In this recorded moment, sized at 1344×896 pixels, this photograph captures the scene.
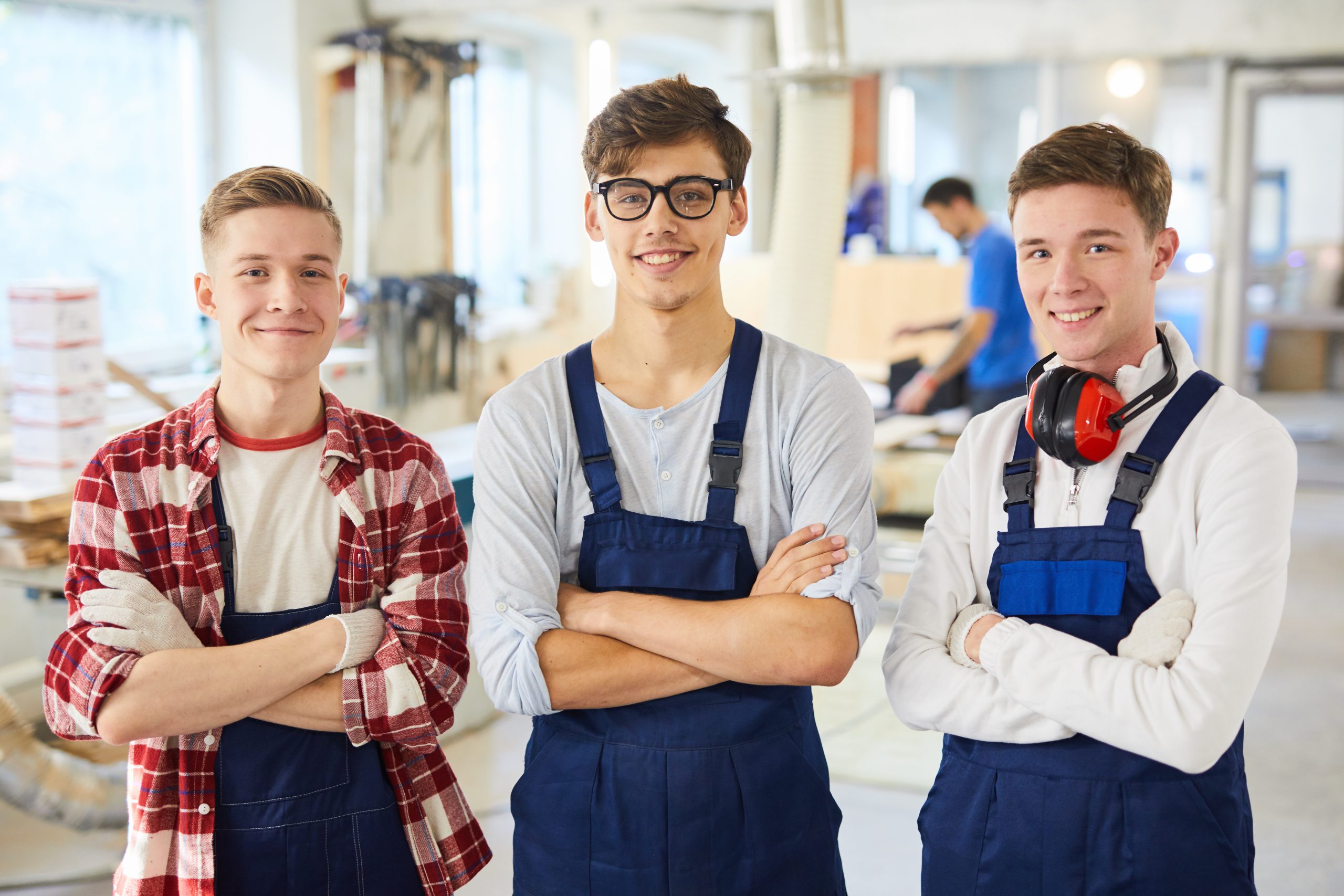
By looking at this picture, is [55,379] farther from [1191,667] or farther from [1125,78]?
[1125,78]

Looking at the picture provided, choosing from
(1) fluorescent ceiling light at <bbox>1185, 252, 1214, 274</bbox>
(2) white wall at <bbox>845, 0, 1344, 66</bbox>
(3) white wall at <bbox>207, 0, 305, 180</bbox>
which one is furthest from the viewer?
(1) fluorescent ceiling light at <bbox>1185, 252, 1214, 274</bbox>

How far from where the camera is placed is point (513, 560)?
5.50 feet

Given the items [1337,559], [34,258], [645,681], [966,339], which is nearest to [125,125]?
[34,258]

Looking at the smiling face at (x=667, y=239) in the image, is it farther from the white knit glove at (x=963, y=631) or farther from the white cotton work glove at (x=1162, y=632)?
the white cotton work glove at (x=1162, y=632)

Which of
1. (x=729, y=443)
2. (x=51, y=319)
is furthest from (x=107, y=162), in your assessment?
(x=729, y=443)

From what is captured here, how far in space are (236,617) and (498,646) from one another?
1.25 ft

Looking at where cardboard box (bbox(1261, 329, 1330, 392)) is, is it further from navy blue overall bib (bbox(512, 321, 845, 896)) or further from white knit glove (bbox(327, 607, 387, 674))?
white knit glove (bbox(327, 607, 387, 674))

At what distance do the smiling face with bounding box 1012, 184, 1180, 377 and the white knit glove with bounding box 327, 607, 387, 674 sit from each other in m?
1.06

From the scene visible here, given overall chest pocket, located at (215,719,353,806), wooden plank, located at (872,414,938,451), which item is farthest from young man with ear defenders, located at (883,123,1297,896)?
wooden plank, located at (872,414,938,451)

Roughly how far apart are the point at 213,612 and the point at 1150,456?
52.5 inches

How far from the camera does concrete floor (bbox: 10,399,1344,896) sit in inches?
122

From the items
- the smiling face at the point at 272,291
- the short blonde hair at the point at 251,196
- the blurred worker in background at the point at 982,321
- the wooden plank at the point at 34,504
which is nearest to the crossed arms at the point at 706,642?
the smiling face at the point at 272,291

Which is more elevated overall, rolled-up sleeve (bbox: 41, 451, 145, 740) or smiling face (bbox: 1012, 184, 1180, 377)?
smiling face (bbox: 1012, 184, 1180, 377)

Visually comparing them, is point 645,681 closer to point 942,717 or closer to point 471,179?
point 942,717
